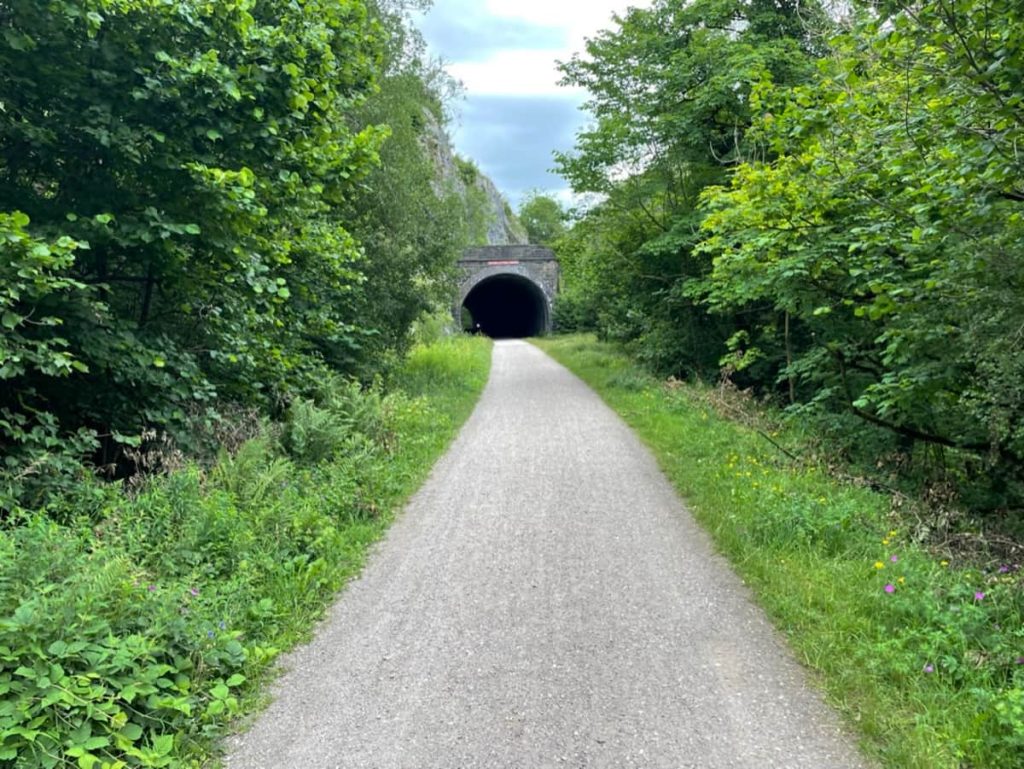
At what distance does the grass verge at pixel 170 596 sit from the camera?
259cm

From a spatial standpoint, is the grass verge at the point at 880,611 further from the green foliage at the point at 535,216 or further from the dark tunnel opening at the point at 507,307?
the green foliage at the point at 535,216

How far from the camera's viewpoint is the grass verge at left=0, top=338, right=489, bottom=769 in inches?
102

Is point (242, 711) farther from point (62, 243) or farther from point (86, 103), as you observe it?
point (86, 103)

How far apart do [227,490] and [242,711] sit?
262 cm

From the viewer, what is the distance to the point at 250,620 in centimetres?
375

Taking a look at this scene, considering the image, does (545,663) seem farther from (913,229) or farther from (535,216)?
(535,216)

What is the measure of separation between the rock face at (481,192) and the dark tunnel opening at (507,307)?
2949 mm

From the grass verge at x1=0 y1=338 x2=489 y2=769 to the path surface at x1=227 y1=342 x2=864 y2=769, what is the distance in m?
0.27

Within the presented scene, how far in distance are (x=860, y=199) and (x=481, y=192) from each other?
A: 33322 millimetres

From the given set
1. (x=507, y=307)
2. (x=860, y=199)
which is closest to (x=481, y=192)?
(x=507, y=307)

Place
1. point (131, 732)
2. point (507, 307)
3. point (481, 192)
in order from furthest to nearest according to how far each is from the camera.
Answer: point (507, 307) → point (481, 192) → point (131, 732)

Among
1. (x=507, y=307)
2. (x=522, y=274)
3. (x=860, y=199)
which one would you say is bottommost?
(x=860, y=199)

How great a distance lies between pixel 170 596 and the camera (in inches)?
131

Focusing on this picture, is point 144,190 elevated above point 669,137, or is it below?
below
